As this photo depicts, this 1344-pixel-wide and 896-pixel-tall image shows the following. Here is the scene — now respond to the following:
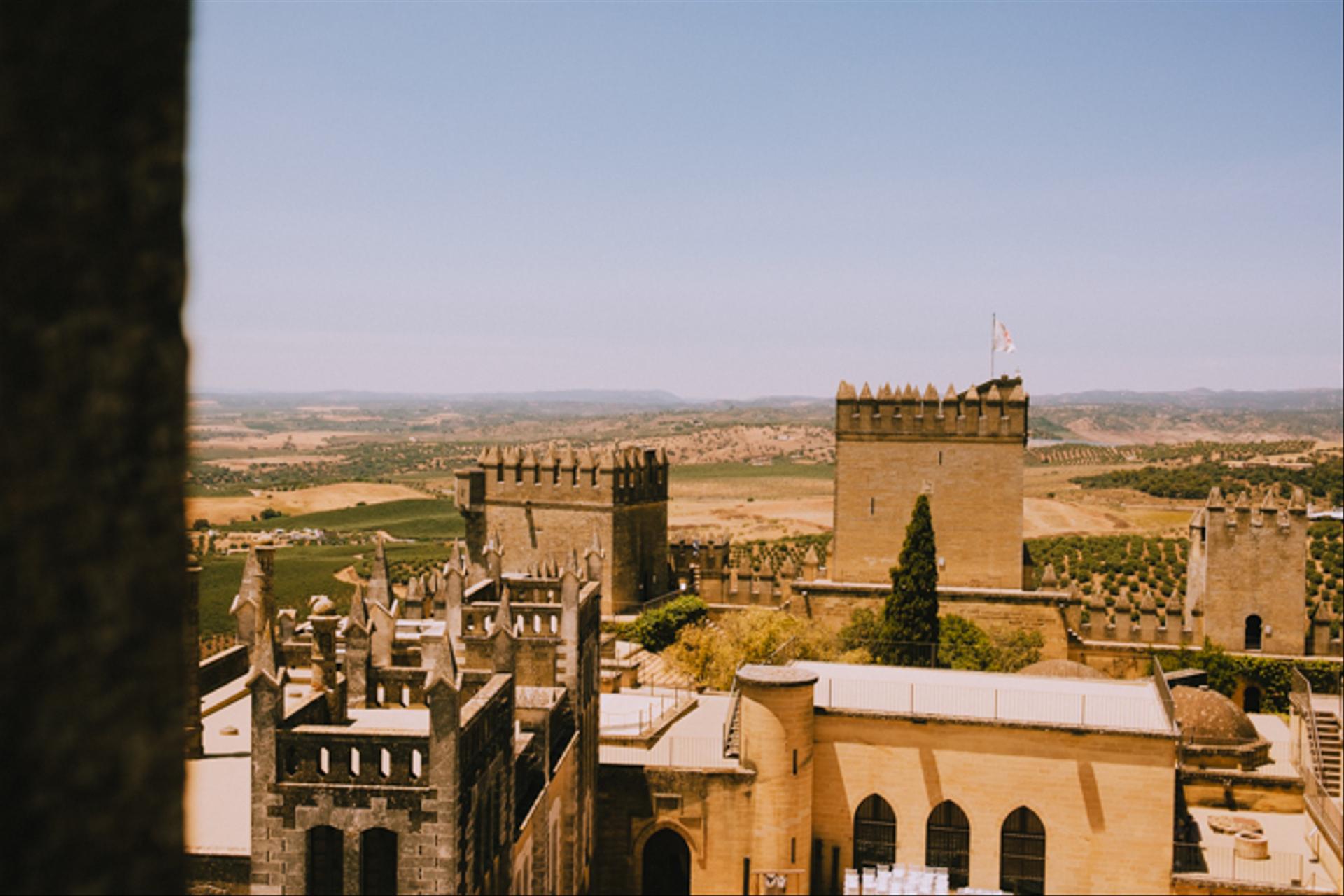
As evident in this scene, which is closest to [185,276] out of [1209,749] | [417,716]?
[417,716]

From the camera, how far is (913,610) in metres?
29.0

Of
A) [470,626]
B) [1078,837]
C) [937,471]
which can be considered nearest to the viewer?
[470,626]

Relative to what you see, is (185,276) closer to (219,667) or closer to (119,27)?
(119,27)

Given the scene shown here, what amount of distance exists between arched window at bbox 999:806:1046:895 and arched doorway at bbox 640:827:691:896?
583cm

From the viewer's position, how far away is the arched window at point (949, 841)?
21.4m

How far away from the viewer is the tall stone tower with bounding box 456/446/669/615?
34594 millimetres

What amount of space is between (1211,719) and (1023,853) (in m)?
6.79

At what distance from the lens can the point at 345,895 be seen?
10617 mm

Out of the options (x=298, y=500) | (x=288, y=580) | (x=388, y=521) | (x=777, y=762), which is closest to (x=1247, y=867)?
(x=777, y=762)

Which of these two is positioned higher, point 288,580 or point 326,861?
point 326,861

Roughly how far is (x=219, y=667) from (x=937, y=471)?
21.5 m

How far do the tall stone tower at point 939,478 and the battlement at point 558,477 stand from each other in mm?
6312

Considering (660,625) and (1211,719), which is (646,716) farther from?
(1211,719)

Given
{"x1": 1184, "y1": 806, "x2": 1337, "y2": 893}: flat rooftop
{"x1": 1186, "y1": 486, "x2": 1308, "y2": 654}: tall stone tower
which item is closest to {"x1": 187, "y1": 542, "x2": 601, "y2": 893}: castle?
{"x1": 1184, "y1": 806, "x2": 1337, "y2": 893}: flat rooftop
